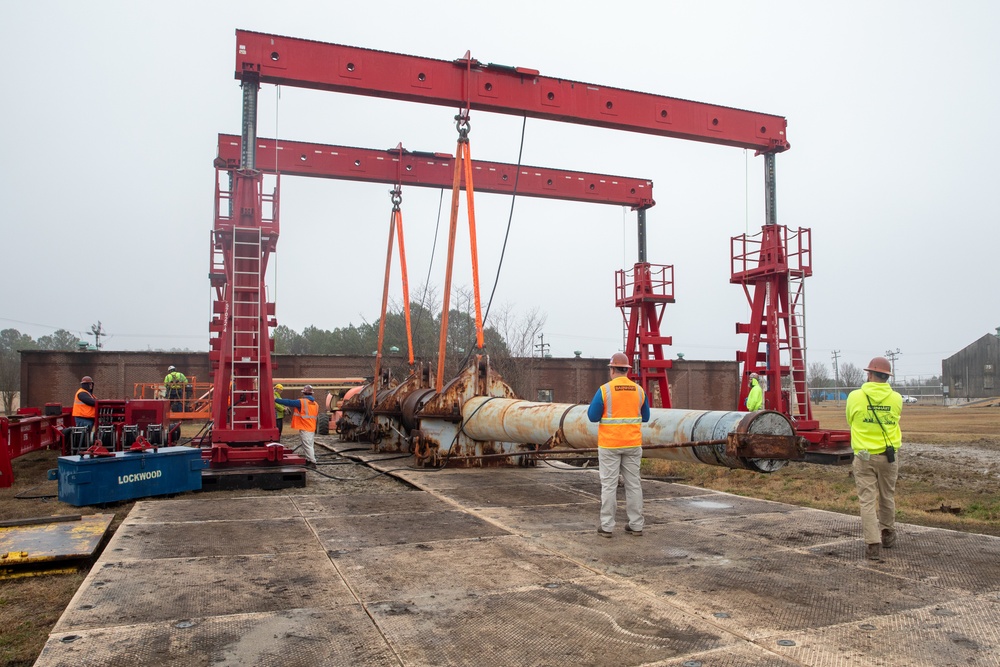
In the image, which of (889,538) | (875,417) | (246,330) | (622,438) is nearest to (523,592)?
(622,438)

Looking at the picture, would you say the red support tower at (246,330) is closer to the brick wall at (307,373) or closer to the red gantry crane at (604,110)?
the red gantry crane at (604,110)

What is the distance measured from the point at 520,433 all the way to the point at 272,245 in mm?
4678

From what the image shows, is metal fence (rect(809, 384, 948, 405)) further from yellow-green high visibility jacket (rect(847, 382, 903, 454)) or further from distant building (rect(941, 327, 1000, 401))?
yellow-green high visibility jacket (rect(847, 382, 903, 454))

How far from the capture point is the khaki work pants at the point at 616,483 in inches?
234

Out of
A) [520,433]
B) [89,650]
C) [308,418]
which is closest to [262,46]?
[308,418]

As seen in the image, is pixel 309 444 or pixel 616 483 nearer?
pixel 616 483

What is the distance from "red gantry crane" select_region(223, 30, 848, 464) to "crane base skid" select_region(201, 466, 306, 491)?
4.47m

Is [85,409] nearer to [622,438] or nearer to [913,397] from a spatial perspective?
[622,438]

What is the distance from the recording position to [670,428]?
251 inches

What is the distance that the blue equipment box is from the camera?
7.34m

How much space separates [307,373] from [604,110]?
18661 millimetres

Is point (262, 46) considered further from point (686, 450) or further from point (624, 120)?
point (686, 450)

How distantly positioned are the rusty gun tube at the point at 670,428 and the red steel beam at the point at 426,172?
22.8ft

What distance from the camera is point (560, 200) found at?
56.4 ft
